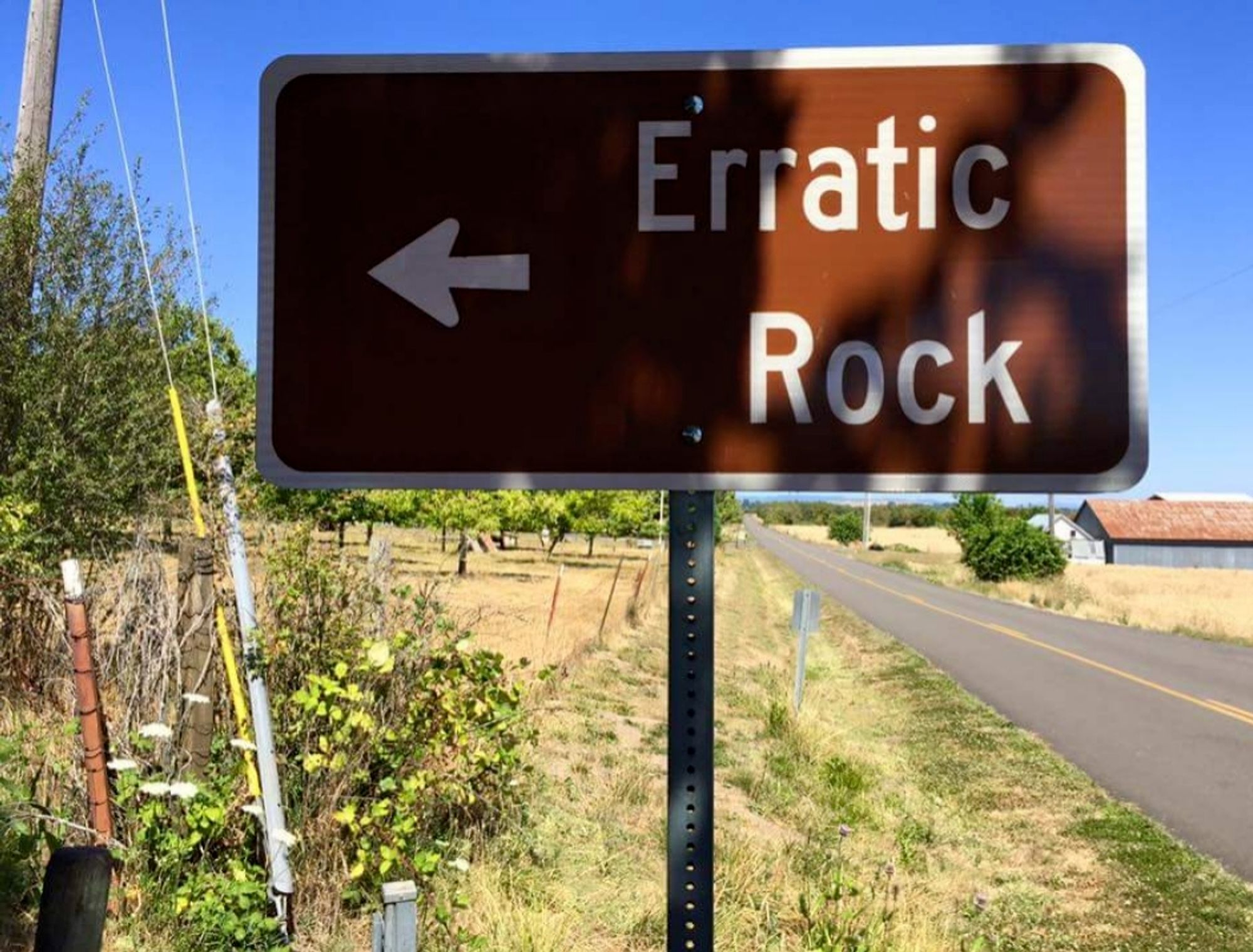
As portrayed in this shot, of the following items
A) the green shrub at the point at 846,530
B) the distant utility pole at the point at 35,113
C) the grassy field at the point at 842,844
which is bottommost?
the green shrub at the point at 846,530

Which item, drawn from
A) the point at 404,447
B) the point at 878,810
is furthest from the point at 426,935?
the point at 878,810

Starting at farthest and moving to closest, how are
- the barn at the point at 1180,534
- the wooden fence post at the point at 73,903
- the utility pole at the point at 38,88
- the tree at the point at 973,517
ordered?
the barn at the point at 1180,534
the tree at the point at 973,517
the utility pole at the point at 38,88
the wooden fence post at the point at 73,903

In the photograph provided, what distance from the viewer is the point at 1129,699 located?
44.8 feet

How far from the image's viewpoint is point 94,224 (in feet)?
31.9

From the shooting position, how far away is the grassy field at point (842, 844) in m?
4.27

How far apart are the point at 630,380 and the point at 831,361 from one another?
25 cm

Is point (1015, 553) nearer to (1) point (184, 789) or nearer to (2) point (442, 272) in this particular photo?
(1) point (184, 789)

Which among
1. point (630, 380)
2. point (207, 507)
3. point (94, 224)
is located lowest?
point (207, 507)

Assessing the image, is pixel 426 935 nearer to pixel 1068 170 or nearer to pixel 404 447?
pixel 404 447

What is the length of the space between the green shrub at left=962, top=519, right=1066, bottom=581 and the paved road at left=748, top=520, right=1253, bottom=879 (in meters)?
16.4

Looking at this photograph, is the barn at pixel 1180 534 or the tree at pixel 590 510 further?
the barn at pixel 1180 534

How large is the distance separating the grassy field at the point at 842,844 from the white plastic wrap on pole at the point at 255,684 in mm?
876

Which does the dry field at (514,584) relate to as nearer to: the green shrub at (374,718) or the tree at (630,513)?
the green shrub at (374,718)

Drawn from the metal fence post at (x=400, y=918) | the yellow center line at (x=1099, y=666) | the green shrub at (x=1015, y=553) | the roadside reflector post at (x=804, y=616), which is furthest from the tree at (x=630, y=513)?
the metal fence post at (x=400, y=918)
